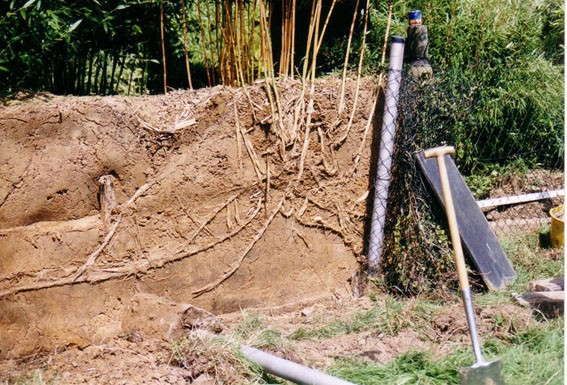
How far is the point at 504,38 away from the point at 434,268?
2070 millimetres

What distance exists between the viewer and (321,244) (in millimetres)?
4773

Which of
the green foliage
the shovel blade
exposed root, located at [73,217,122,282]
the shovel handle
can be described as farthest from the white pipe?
exposed root, located at [73,217,122,282]

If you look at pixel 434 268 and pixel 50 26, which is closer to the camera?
pixel 50 26

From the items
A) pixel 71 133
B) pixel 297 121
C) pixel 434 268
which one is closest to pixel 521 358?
pixel 434 268

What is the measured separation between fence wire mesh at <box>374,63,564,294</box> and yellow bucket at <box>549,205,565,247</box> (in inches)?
11.0

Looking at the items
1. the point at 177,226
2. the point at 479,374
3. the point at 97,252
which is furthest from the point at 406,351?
the point at 97,252

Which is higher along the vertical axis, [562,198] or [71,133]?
[71,133]

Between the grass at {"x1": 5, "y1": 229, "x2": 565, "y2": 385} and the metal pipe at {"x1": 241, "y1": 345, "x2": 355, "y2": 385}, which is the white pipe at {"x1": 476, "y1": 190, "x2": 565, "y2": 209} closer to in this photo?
the grass at {"x1": 5, "y1": 229, "x2": 565, "y2": 385}

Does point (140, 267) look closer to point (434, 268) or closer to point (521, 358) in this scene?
point (434, 268)

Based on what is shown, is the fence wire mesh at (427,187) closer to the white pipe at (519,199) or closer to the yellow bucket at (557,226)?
the white pipe at (519,199)

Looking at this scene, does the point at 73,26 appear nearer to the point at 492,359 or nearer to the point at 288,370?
the point at 288,370

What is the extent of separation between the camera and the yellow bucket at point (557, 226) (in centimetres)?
517

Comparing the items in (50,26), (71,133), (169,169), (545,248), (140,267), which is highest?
(50,26)

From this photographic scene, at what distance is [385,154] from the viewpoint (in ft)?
15.5
